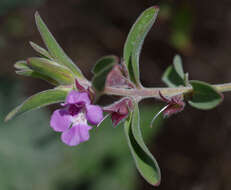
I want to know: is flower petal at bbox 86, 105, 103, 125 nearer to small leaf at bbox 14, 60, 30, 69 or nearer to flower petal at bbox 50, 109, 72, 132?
flower petal at bbox 50, 109, 72, 132

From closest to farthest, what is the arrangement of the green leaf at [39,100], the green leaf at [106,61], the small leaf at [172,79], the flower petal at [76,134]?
the green leaf at [106,61] → the green leaf at [39,100] → the flower petal at [76,134] → the small leaf at [172,79]

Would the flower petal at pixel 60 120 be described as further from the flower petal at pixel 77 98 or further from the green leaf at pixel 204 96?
the green leaf at pixel 204 96

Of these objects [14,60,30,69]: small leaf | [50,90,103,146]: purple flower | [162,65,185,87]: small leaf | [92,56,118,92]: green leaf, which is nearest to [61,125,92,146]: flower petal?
[50,90,103,146]: purple flower

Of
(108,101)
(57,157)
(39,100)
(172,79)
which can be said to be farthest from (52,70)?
(108,101)

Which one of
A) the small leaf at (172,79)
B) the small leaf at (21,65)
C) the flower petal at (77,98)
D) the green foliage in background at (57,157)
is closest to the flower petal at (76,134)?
the flower petal at (77,98)

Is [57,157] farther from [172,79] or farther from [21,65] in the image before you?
[21,65]

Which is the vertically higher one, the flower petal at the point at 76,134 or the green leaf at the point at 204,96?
the flower petal at the point at 76,134

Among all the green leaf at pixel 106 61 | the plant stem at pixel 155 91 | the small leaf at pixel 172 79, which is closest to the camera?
the green leaf at pixel 106 61
